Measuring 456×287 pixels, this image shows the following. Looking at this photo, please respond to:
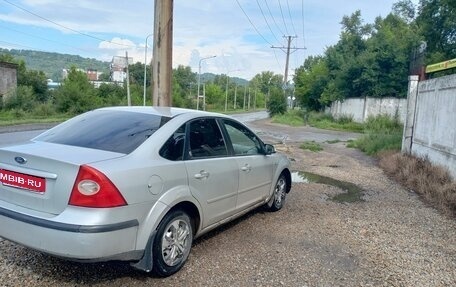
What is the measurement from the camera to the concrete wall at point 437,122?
30.2ft

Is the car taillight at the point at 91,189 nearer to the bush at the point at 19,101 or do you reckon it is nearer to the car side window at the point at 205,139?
the car side window at the point at 205,139

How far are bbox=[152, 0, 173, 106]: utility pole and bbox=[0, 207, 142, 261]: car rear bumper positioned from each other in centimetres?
512

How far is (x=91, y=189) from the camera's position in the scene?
3178 millimetres

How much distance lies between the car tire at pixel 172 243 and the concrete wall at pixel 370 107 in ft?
89.6

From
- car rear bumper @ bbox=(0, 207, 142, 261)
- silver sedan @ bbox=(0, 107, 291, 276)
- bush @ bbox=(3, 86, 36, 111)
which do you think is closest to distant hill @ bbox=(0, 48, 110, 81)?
bush @ bbox=(3, 86, 36, 111)

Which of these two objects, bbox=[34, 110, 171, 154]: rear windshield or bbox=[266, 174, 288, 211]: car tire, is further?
bbox=[266, 174, 288, 211]: car tire

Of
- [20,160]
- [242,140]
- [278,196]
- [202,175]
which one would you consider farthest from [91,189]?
[278,196]

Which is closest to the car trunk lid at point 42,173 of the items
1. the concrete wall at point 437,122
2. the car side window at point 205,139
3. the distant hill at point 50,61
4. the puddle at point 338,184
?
the car side window at point 205,139

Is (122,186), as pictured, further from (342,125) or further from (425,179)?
(342,125)

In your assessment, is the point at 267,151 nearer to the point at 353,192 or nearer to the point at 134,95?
the point at 353,192

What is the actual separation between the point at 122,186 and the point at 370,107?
109 ft

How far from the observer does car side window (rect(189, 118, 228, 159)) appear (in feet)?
14.0

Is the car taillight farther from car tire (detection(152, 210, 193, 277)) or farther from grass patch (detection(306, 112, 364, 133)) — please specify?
grass patch (detection(306, 112, 364, 133))

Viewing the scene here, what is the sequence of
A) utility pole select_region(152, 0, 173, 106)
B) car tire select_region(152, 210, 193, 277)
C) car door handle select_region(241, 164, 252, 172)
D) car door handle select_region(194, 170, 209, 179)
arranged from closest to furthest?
car tire select_region(152, 210, 193, 277), car door handle select_region(194, 170, 209, 179), car door handle select_region(241, 164, 252, 172), utility pole select_region(152, 0, 173, 106)
